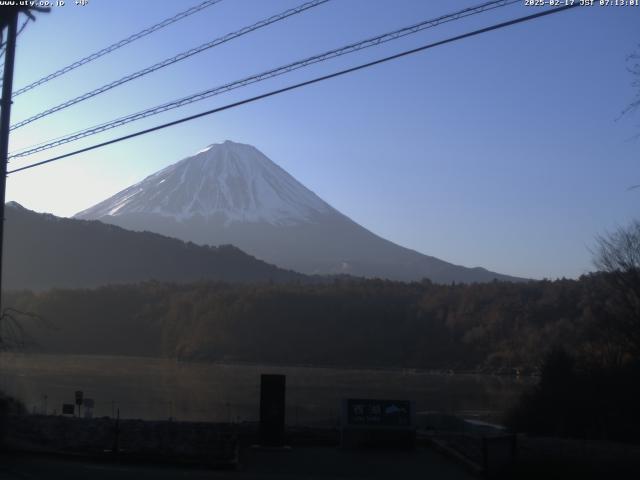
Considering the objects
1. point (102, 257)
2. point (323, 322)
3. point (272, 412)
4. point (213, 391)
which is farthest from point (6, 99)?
point (102, 257)

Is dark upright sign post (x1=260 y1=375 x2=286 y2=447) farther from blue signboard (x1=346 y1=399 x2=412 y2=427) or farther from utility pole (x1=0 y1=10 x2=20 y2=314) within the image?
utility pole (x1=0 y1=10 x2=20 y2=314)

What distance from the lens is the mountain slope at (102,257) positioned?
14050 centimetres

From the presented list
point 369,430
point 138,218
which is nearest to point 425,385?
point 369,430

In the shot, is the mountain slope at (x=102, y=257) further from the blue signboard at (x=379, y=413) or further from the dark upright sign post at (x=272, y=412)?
the dark upright sign post at (x=272, y=412)

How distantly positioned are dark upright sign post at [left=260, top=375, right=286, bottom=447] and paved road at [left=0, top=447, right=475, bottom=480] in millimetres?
480

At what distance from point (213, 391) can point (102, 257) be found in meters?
104

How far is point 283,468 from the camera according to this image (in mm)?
17547

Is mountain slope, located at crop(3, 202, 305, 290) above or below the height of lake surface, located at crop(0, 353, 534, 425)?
A: above

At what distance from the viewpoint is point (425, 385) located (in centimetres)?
6084

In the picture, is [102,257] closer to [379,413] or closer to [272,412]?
[379,413]

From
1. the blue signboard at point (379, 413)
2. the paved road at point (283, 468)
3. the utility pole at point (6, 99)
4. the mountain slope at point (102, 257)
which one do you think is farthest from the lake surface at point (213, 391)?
the mountain slope at point (102, 257)

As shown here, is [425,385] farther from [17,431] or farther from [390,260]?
[390,260]

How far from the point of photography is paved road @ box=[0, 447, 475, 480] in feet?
50.9

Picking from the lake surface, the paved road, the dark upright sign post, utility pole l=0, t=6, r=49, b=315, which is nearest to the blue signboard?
the paved road
